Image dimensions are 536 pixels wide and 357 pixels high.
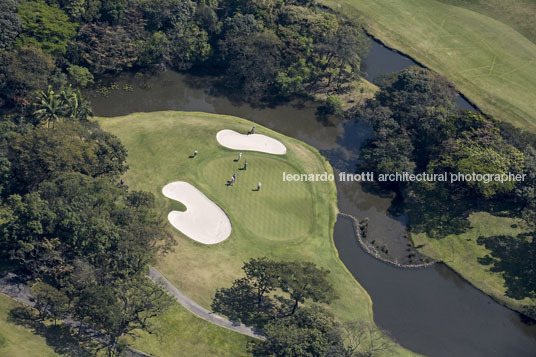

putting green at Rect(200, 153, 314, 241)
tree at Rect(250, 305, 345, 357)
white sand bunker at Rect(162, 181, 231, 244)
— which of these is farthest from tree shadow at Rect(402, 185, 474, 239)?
white sand bunker at Rect(162, 181, 231, 244)

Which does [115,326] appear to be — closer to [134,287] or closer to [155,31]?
[134,287]

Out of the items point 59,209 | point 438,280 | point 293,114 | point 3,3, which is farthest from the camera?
point 293,114

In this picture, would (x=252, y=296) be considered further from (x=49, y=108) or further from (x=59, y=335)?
(x=49, y=108)

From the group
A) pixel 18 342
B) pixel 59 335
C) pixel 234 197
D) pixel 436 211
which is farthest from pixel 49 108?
pixel 436 211

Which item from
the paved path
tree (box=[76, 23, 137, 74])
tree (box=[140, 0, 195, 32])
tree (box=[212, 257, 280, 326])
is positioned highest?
tree (box=[140, 0, 195, 32])

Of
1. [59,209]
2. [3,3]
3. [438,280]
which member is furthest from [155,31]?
[438,280]

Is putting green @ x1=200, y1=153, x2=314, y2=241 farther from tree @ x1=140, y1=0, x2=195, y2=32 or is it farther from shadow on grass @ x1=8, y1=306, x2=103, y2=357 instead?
tree @ x1=140, y1=0, x2=195, y2=32
